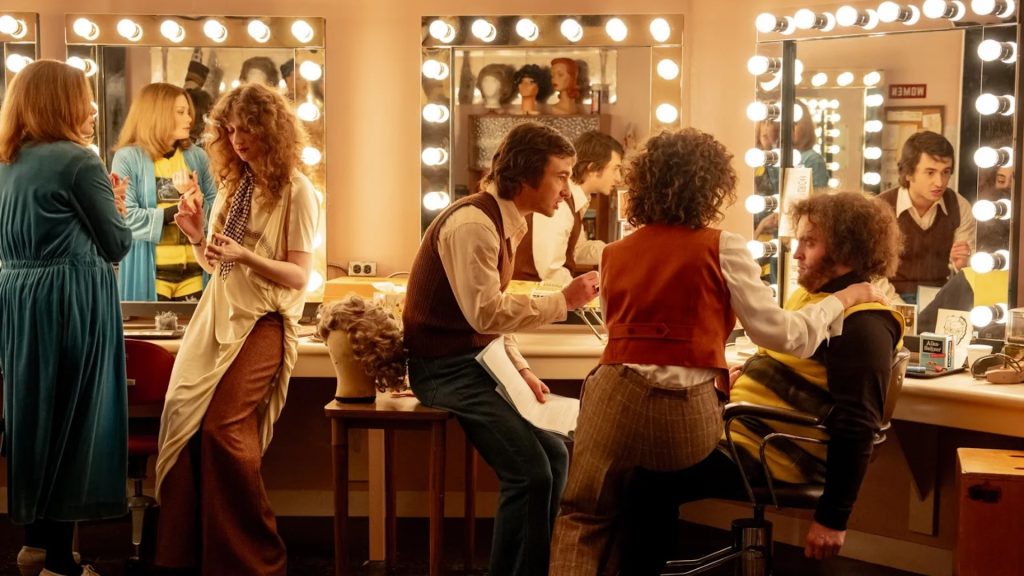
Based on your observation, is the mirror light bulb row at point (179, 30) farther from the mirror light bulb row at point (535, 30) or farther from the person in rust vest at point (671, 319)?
the person in rust vest at point (671, 319)

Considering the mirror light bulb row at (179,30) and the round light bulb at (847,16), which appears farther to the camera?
the mirror light bulb row at (179,30)

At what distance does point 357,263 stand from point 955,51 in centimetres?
203

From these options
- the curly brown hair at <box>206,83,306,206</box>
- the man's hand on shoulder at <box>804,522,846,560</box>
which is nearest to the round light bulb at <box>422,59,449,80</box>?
the curly brown hair at <box>206,83,306,206</box>

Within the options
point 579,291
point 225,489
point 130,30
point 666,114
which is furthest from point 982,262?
point 130,30

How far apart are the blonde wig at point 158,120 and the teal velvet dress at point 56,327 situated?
0.98 meters

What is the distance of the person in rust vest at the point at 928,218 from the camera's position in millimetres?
3531

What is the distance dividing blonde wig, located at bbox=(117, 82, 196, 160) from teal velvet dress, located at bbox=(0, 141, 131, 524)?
3.22 ft

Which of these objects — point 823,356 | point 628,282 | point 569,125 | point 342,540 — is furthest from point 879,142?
point 342,540

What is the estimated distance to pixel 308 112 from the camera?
411 cm

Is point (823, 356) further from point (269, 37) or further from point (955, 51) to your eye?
point (269, 37)

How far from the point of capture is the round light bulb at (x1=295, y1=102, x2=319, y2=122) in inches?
161

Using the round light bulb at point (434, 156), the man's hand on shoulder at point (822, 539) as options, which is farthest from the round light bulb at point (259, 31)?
the man's hand on shoulder at point (822, 539)

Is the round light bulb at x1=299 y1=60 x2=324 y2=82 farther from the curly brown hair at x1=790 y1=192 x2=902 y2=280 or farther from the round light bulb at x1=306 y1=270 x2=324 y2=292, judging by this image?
the curly brown hair at x1=790 y1=192 x2=902 y2=280

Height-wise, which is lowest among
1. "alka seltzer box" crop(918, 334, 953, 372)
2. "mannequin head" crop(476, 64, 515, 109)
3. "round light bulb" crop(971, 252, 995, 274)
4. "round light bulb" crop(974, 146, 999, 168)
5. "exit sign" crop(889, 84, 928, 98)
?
"alka seltzer box" crop(918, 334, 953, 372)
